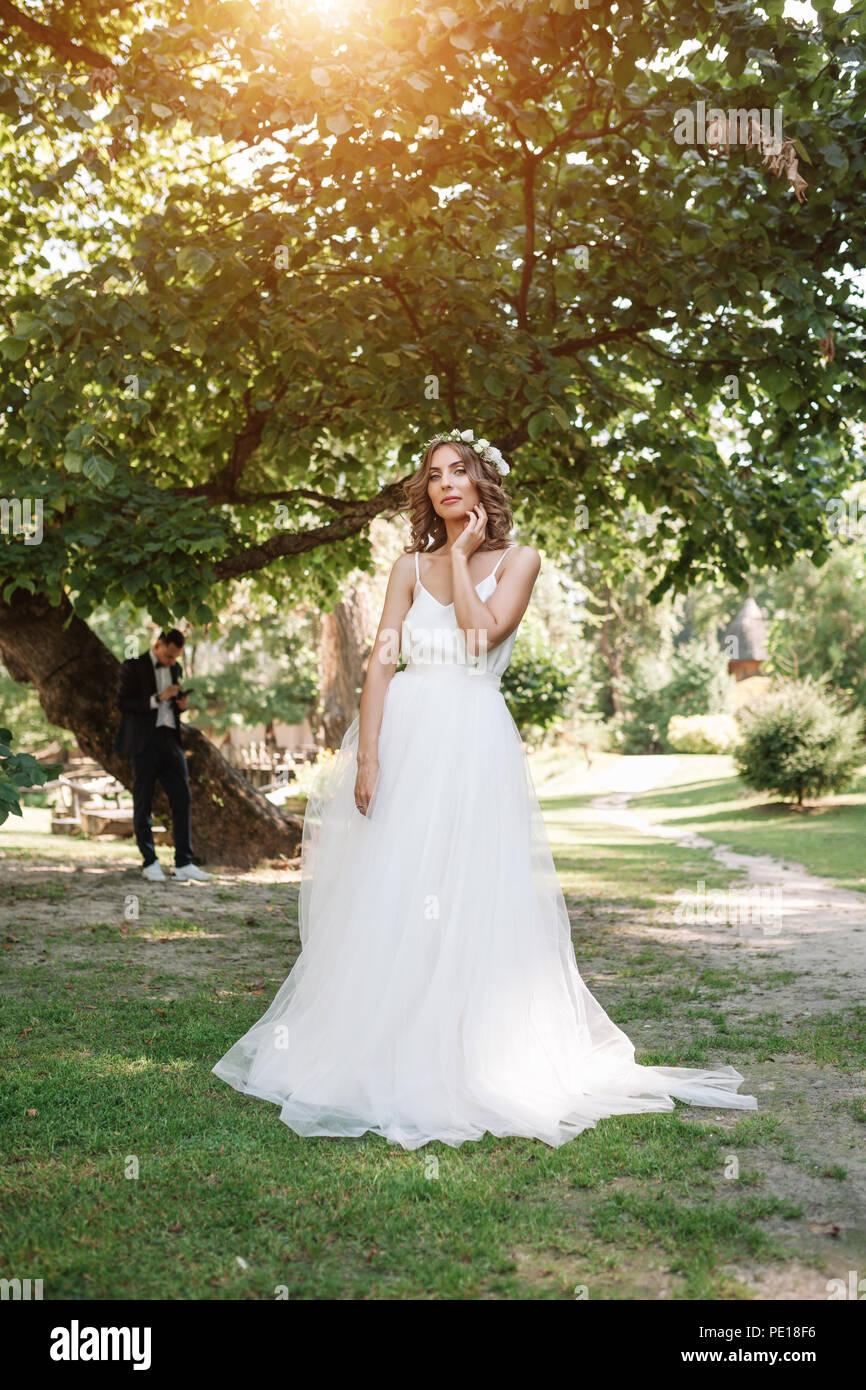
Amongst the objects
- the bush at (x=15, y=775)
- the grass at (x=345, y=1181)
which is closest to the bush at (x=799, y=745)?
the grass at (x=345, y=1181)

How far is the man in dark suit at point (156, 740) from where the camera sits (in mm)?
10539

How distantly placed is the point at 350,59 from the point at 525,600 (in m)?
4.02

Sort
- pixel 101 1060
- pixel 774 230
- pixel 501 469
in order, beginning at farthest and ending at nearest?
pixel 774 230 < pixel 501 469 < pixel 101 1060

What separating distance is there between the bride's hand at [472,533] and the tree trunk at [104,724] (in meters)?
7.04

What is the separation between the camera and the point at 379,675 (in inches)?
191

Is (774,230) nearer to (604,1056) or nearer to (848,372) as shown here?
(848,372)

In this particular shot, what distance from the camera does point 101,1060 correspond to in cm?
506

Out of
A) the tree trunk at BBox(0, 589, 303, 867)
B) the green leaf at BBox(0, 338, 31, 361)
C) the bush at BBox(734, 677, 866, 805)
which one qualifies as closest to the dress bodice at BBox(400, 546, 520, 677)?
the green leaf at BBox(0, 338, 31, 361)

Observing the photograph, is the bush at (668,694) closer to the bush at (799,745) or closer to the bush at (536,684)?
the bush at (799,745)

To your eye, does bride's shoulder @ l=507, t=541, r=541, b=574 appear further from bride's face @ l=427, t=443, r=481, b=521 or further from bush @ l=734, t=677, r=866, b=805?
bush @ l=734, t=677, r=866, b=805

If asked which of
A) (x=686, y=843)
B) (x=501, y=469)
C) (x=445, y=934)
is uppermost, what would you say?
(x=501, y=469)

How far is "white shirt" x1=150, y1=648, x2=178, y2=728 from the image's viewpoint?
10.6 metres
